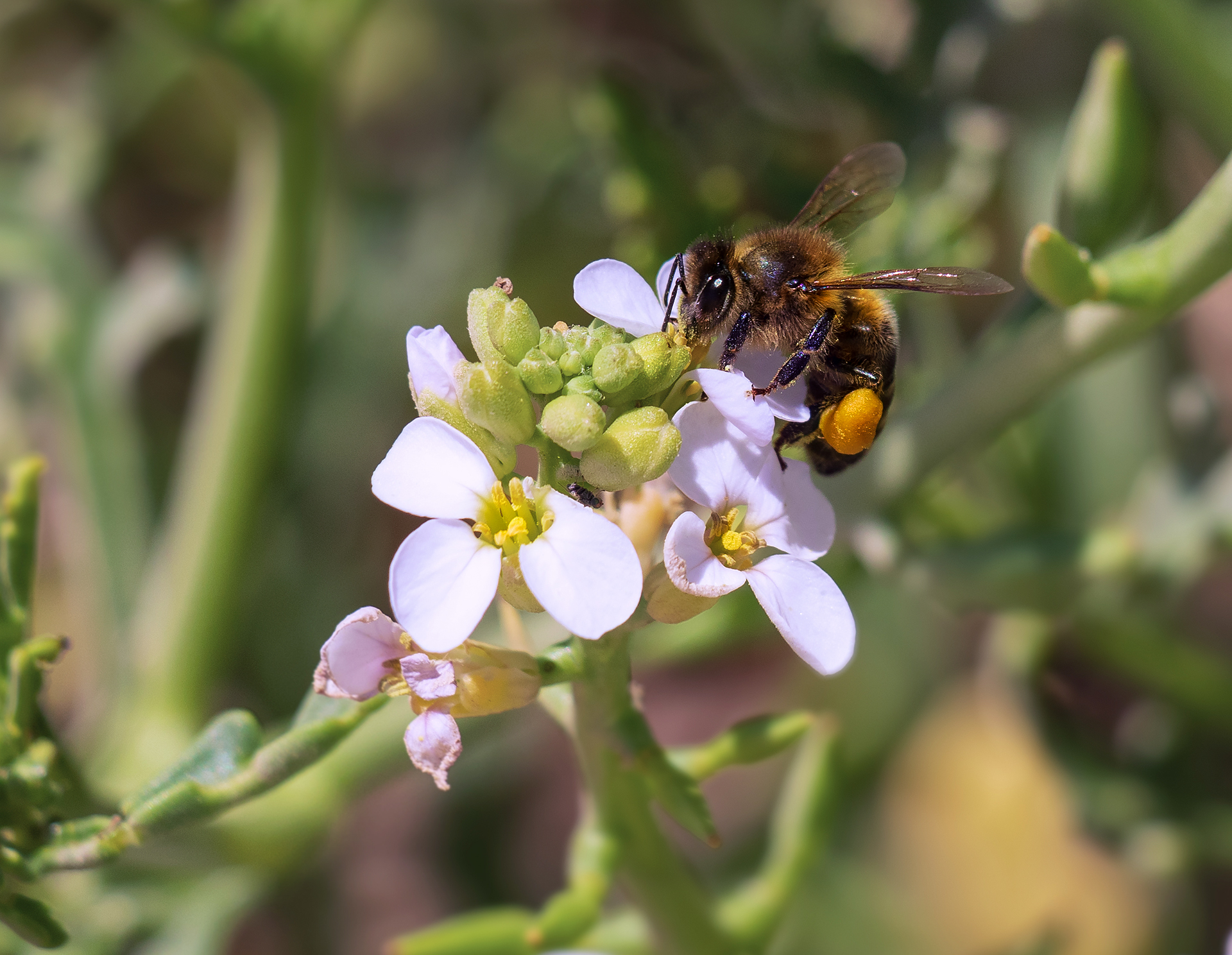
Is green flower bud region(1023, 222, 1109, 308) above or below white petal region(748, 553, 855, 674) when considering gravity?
above

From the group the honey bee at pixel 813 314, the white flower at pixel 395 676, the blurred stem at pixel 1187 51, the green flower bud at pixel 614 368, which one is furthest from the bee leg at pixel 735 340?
the blurred stem at pixel 1187 51

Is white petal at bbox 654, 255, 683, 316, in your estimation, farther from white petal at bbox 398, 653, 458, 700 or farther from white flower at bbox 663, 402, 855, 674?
white petal at bbox 398, 653, 458, 700

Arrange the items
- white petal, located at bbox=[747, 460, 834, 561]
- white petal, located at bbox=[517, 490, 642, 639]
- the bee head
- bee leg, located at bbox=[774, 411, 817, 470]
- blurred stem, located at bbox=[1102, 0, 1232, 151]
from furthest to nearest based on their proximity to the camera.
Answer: blurred stem, located at bbox=[1102, 0, 1232, 151] < bee leg, located at bbox=[774, 411, 817, 470] < the bee head < white petal, located at bbox=[747, 460, 834, 561] < white petal, located at bbox=[517, 490, 642, 639]

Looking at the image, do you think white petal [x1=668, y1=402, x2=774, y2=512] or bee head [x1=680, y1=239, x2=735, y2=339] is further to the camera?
bee head [x1=680, y1=239, x2=735, y2=339]

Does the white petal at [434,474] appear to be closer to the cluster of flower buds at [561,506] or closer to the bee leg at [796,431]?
the cluster of flower buds at [561,506]

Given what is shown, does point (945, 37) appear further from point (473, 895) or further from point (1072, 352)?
point (473, 895)

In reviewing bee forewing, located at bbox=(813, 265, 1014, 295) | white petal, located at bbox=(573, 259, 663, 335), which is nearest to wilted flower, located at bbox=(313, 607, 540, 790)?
white petal, located at bbox=(573, 259, 663, 335)

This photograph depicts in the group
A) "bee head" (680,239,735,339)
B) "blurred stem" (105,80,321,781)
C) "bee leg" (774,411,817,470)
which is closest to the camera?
"bee head" (680,239,735,339)

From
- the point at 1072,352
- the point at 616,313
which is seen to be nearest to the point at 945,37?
the point at 1072,352
